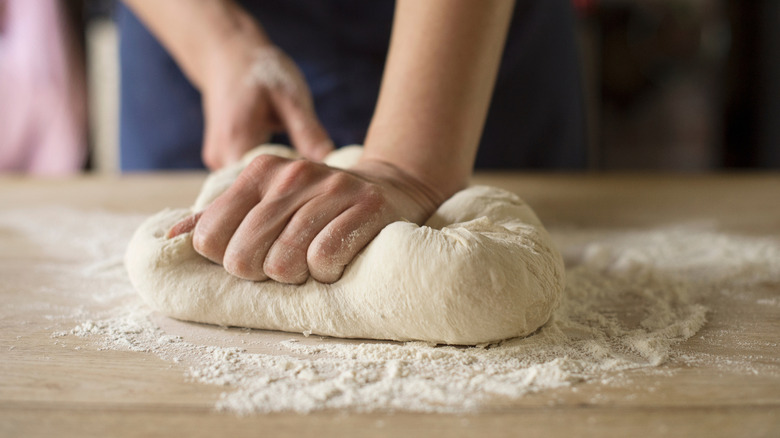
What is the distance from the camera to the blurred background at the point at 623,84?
12.0 ft

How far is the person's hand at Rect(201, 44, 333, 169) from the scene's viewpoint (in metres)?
1.41

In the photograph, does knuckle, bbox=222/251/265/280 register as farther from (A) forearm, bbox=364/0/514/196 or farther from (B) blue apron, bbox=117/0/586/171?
(B) blue apron, bbox=117/0/586/171

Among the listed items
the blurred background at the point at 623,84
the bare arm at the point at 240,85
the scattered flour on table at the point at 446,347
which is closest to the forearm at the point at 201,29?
the bare arm at the point at 240,85

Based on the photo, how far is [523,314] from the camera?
79cm

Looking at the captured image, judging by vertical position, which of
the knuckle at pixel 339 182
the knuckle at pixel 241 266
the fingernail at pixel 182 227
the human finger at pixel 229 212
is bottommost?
the knuckle at pixel 241 266

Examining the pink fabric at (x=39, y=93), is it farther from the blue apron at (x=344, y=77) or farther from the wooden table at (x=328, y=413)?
the wooden table at (x=328, y=413)

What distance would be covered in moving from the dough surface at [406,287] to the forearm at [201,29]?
28.2 inches

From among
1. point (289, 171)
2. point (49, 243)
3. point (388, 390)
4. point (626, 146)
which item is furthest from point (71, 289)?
point (626, 146)

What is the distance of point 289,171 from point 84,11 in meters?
3.70

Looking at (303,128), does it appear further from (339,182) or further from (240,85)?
(339,182)

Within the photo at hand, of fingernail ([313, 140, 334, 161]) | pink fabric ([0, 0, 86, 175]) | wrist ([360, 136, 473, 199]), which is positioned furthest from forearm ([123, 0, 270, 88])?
pink fabric ([0, 0, 86, 175])

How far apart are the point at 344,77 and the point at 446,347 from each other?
1179 millimetres

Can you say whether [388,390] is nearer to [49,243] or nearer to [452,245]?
[452,245]

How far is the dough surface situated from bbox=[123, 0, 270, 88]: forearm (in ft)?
2.35
